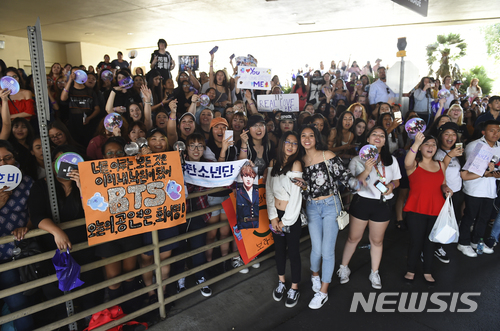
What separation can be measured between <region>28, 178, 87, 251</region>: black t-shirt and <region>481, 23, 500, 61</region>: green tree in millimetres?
33702

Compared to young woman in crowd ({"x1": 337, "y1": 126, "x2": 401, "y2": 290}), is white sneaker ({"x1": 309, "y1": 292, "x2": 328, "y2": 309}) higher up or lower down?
lower down

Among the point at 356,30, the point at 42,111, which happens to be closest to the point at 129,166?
the point at 42,111

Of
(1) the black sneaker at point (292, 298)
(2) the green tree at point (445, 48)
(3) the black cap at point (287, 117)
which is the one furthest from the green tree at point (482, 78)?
(1) the black sneaker at point (292, 298)

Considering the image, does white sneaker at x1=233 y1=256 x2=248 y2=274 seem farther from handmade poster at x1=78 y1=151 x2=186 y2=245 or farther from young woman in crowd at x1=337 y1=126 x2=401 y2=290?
young woman in crowd at x1=337 y1=126 x2=401 y2=290

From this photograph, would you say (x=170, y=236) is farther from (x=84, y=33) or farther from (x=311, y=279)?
(x=84, y=33)

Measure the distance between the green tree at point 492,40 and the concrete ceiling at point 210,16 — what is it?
17.6 meters

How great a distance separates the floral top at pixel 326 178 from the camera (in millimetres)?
3570

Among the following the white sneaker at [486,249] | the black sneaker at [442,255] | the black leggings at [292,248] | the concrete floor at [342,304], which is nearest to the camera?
the concrete floor at [342,304]

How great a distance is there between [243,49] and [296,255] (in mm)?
16573

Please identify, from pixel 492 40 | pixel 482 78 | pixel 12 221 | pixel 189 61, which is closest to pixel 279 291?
pixel 12 221

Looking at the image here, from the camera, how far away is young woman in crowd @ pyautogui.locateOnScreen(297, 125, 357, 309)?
11.7ft

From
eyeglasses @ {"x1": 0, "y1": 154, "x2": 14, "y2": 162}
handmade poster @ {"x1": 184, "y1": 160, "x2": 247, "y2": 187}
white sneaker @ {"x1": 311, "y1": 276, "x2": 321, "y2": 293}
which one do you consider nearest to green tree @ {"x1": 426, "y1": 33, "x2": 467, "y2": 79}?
white sneaker @ {"x1": 311, "y1": 276, "x2": 321, "y2": 293}

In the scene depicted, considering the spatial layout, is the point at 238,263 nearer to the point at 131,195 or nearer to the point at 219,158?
the point at 219,158

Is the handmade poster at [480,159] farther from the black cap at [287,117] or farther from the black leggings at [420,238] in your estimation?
the black cap at [287,117]
